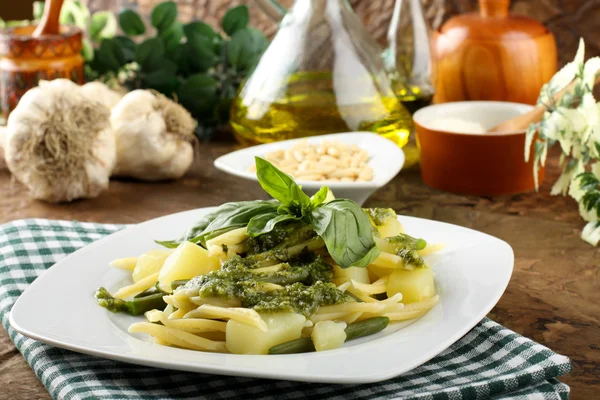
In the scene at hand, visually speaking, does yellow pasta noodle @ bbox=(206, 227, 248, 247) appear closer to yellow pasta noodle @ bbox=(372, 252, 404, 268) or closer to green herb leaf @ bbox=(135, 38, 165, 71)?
yellow pasta noodle @ bbox=(372, 252, 404, 268)

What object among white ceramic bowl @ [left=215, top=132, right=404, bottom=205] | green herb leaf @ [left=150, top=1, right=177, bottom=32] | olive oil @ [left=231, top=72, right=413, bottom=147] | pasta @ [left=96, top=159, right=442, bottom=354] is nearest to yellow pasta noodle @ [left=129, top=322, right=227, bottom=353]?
pasta @ [left=96, top=159, right=442, bottom=354]

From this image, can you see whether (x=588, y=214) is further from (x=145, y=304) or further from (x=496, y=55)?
(x=145, y=304)

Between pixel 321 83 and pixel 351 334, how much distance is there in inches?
29.4

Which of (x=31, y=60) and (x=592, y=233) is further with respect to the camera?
(x=31, y=60)

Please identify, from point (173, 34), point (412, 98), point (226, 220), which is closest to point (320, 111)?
point (412, 98)

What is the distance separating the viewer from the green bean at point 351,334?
0.71m

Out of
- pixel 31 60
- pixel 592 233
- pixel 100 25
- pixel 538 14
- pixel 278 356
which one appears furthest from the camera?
pixel 538 14

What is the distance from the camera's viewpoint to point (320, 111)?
144 centimetres

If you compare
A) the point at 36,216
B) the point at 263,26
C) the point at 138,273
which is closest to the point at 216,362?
the point at 138,273

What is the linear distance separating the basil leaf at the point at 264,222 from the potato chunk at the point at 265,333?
12cm

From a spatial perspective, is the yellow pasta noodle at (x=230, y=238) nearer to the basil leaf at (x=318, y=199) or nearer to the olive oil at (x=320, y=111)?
the basil leaf at (x=318, y=199)

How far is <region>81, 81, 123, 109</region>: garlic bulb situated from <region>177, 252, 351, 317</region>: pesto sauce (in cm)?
74

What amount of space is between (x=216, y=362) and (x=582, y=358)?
387 mm

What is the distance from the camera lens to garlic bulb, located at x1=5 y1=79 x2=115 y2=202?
1.35 m
